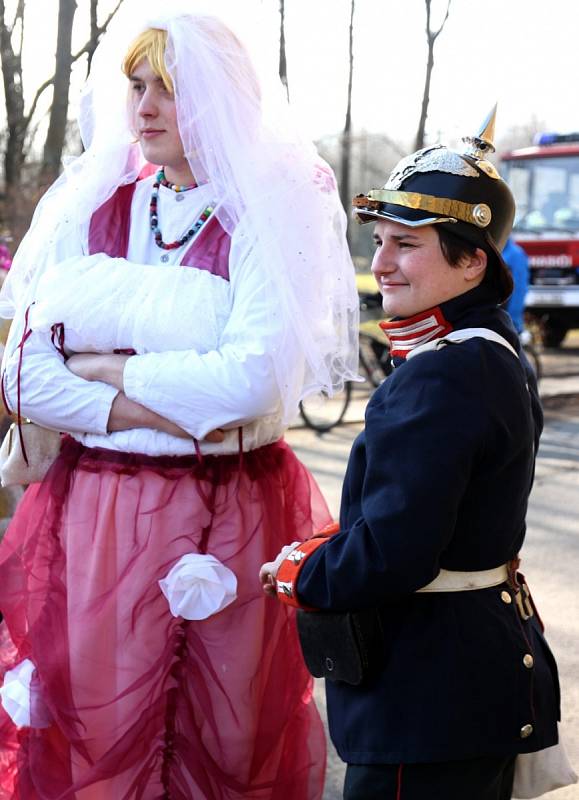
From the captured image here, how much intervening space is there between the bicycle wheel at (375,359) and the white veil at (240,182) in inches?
263

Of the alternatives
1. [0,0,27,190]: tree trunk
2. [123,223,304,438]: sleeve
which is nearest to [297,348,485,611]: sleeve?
[123,223,304,438]: sleeve

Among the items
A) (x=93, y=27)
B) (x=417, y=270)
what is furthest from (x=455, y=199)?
(x=93, y=27)

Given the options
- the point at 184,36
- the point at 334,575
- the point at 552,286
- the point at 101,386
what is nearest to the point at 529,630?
the point at 334,575

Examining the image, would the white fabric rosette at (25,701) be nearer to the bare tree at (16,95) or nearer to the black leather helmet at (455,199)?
the black leather helmet at (455,199)

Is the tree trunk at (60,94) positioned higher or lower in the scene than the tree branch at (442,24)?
lower

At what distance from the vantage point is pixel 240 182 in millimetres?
2316

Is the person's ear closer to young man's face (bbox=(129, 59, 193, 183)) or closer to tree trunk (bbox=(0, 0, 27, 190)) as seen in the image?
young man's face (bbox=(129, 59, 193, 183))

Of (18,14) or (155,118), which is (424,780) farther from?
(18,14)

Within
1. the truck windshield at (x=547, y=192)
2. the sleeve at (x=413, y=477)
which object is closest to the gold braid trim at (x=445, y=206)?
the sleeve at (x=413, y=477)

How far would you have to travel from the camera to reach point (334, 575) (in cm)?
174

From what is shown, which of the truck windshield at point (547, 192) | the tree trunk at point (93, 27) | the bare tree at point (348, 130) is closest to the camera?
the tree trunk at point (93, 27)

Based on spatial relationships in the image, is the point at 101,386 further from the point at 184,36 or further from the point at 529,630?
the point at 529,630

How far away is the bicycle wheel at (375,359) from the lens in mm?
9312

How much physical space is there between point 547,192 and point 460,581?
596 inches
